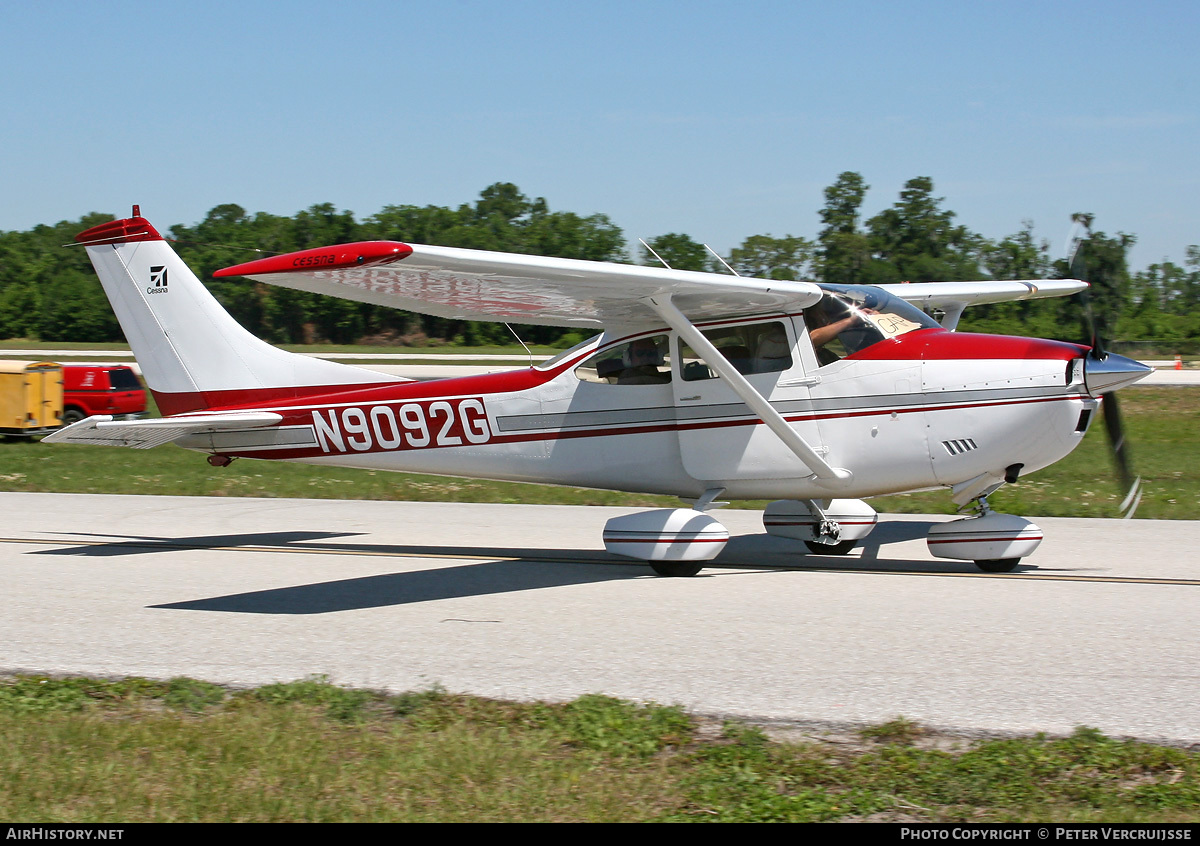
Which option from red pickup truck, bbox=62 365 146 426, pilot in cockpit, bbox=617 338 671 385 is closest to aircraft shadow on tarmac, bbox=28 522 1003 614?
pilot in cockpit, bbox=617 338 671 385

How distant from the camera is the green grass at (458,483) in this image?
44.3ft

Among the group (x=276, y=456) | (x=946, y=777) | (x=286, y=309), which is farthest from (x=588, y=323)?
(x=286, y=309)

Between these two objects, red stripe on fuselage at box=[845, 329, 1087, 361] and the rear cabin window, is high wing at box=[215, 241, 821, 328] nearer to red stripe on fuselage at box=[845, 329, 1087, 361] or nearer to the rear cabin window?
the rear cabin window

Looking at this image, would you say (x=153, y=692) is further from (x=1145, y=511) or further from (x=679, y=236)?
(x=679, y=236)

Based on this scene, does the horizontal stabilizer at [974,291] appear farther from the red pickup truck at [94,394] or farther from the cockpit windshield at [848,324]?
the red pickup truck at [94,394]

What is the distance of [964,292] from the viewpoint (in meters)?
11.5

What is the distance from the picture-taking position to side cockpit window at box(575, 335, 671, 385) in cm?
942

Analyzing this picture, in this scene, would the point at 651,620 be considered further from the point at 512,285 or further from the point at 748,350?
the point at 748,350

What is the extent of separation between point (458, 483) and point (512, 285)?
29.1 feet

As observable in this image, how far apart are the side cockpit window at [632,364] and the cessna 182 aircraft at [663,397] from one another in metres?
0.01

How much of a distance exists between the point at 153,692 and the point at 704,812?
309 centimetres

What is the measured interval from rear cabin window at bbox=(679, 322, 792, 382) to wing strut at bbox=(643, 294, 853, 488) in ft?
1.14

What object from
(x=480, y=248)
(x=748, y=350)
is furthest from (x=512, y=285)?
(x=480, y=248)
